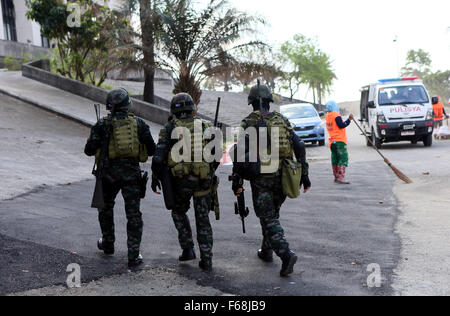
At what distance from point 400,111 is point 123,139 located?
1383 centimetres

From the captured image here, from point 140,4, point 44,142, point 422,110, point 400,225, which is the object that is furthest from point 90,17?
point 400,225

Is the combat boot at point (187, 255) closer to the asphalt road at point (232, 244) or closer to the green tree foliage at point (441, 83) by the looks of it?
the asphalt road at point (232, 244)

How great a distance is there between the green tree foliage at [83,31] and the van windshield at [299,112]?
668 centimetres

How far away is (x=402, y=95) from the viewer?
18406mm

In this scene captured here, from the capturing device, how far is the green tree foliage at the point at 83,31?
2248 cm

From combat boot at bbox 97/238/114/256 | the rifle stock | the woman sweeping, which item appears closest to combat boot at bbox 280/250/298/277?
the rifle stock

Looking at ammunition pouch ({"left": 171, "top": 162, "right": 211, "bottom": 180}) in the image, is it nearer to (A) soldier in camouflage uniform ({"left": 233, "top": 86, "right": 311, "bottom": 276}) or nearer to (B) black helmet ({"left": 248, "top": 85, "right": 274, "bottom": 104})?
(A) soldier in camouflage uniform ({"left": 233, "top": 86, "right": 311, "bottom": 276})

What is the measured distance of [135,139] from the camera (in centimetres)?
564

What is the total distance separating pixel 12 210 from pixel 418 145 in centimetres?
1447

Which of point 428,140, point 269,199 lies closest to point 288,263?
point 269,199

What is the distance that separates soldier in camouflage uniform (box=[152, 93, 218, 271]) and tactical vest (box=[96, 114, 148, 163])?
0.94 feet

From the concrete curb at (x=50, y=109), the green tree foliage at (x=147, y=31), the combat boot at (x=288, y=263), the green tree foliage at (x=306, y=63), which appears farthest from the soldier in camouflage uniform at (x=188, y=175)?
the green tree foliage at (x=306, y=63)

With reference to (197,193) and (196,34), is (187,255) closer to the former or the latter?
(197,193)

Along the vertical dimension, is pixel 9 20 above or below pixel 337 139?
above
